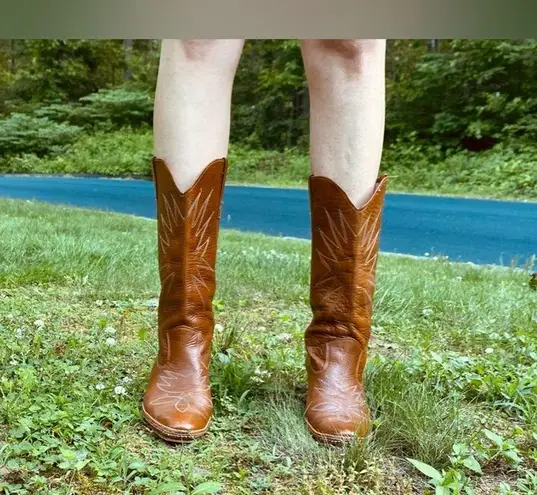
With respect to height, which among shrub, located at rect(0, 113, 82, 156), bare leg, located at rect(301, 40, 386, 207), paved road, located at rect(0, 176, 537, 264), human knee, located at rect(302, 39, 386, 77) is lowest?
paved road, located at rect(0, 176, 537, 264)

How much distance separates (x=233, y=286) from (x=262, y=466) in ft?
2.80

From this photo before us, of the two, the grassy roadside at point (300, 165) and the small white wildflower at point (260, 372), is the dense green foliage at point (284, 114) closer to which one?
the grassy roadside at point (300, 165)

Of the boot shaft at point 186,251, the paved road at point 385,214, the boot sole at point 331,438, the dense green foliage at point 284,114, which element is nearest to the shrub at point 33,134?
the dense green foliage at point 284,114

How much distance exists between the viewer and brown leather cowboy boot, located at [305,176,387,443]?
2.60 ft

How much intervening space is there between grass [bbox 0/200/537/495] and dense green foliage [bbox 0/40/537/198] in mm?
510

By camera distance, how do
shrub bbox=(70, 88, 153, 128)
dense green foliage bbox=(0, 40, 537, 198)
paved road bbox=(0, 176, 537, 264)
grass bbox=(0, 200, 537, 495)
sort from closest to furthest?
grass bbox=(0, 200, 537, 495) < dense green foliage bbox=(0, 40, 537, 198) < shrub bbox=(70, 88, 153, 128) < paved road bbox=(0, 176, 537, 264)

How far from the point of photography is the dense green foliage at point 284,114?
185 cm

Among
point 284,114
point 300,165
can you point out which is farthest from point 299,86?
point 300,165

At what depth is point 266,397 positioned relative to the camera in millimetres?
849

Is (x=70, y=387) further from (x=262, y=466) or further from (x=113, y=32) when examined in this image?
(x=113, y=32)

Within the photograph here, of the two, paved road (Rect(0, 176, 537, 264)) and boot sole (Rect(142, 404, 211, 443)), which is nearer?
boot sole (Rect(142, 404, 211, 443))

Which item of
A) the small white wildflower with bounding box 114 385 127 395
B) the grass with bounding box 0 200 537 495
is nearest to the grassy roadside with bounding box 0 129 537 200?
the grass with bounding box 0 200 537 495

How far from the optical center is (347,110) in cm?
77

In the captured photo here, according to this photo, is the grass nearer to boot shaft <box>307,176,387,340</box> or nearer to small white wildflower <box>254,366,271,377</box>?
small white wildflower <box>254,366,271,377</box>
